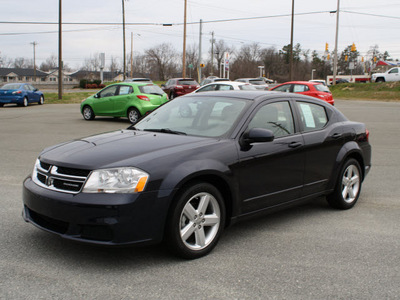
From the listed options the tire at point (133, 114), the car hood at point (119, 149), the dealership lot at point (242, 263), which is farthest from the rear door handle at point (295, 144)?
the tire at point (133, 114)

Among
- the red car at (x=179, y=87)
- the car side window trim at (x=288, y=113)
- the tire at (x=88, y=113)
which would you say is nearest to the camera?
the car side window trim at (x=288, y=113)

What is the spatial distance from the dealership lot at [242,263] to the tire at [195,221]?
0.42ft

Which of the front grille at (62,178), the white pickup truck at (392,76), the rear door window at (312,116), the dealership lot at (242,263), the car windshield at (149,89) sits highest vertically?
the white pickup truck at (392,76)

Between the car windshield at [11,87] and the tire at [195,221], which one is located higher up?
the car windshield at [11,87]

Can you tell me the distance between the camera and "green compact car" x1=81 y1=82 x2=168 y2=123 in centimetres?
1678

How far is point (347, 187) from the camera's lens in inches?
227

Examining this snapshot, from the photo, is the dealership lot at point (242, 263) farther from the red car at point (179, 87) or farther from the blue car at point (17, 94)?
the red car at point (179, 87)

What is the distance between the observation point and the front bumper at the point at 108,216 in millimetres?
3553

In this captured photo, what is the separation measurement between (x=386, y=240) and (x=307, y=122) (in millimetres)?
1606

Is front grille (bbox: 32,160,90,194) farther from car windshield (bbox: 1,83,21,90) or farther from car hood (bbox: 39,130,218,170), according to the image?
car windshield (bbox: 1,83,21,90)

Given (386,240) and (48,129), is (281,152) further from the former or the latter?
(48,129)

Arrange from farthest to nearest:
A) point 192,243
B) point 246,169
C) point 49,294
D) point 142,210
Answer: point 246,169, point 192,243, point 142,210, point 49,294

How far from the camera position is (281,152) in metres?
4.79

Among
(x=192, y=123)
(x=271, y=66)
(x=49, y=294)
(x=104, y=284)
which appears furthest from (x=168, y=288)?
(x=271, y=66)
